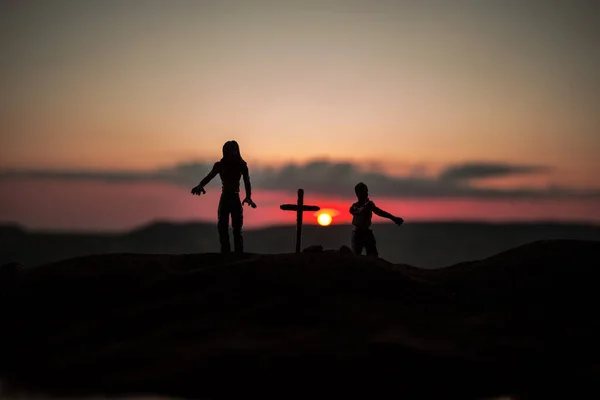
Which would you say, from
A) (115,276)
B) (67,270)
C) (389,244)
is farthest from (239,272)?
(389,244)

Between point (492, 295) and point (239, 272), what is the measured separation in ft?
16.3

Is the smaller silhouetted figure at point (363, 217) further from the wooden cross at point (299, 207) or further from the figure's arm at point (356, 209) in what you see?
the wooden cross at point (299, 207)

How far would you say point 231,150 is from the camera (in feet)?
52.5

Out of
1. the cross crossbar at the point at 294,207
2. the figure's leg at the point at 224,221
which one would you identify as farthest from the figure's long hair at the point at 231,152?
the cross crossbar at the point at 294,207

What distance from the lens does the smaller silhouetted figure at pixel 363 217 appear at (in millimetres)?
17094

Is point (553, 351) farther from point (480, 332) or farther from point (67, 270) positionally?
point (67, 270)

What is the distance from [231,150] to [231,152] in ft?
0.16

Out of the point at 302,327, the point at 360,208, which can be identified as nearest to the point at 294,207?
the point at 360,208

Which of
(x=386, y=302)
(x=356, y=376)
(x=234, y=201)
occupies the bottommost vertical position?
(x=356, y=376)

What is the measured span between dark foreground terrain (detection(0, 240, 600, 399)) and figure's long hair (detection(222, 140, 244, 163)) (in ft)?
7.90

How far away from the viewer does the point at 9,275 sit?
15672mm

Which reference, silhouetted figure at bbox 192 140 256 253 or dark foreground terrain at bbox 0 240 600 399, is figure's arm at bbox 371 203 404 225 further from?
silhouetted figure at bbox 192 140 256 253

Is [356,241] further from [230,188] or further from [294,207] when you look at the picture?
[230,188]

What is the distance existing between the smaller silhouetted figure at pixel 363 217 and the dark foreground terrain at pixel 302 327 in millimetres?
1970
